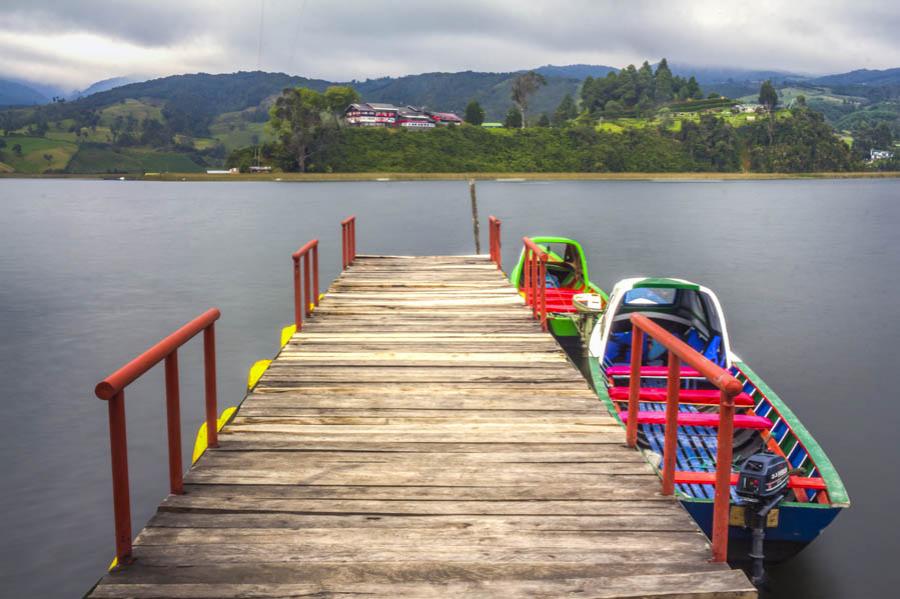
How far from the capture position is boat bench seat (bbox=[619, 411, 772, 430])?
23.7 ft

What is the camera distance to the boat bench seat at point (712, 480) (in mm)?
6582

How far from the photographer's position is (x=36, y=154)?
167500 mm

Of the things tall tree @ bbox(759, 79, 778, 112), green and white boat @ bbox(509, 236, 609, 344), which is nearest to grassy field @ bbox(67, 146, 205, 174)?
tall tree @ bbox(759, 79, 778, 112)

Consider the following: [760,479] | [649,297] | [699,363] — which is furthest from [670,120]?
[699,363]

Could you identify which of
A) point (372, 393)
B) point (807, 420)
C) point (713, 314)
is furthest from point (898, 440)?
point (372, 393)

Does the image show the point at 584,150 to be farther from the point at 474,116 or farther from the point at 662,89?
the point at 662,89

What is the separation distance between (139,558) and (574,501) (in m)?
2.41

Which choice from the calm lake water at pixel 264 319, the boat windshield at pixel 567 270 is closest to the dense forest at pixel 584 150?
the calm lake water at pixel 264 319

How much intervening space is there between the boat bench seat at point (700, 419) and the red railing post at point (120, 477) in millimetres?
4889

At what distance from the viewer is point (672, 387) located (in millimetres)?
4508

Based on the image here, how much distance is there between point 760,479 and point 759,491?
101 mm

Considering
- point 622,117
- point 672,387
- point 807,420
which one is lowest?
point 807,420

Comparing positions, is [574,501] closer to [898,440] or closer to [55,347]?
[898,440]

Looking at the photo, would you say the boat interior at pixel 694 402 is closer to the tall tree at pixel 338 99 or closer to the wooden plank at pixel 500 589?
the wooden plank at pixel 500 589
